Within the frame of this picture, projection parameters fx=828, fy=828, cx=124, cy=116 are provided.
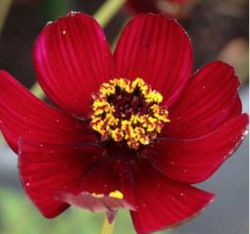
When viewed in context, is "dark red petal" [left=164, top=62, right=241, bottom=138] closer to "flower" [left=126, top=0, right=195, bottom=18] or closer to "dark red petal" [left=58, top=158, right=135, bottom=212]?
"dark red petal" [left=58, top=158, right=135, bottom=212]

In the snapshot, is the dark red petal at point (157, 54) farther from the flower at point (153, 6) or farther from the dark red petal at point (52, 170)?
the flower at point (153, 6)

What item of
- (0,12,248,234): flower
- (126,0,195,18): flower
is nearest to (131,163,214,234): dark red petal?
(0,12,248,234): flower

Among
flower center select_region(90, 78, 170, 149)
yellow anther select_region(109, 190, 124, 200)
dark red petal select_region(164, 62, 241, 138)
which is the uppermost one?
dark red petal select_region(164, 62, 241, 138)

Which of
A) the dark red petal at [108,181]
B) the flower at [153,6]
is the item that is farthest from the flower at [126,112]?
the flower at [153,6]

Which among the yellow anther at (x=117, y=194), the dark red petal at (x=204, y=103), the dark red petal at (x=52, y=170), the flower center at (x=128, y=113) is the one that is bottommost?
the dark red petal at (x=52, y=170)

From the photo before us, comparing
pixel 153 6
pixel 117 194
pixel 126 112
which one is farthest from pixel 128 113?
pixel 153 6

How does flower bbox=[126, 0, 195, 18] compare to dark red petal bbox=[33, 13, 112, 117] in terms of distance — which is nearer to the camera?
dark red petal bbox=[33, 13, 112, 117]

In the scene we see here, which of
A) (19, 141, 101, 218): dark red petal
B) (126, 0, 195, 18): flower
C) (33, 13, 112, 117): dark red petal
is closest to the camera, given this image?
(19, 141, 101, 218): dark red petal

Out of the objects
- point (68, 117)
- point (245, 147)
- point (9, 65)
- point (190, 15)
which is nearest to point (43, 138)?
point (68, 117)
